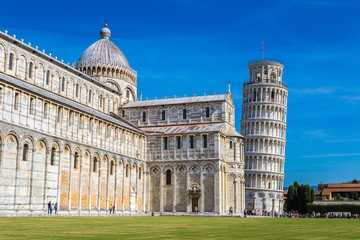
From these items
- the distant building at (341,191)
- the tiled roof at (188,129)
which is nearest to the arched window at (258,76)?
the distant building at (341,191)

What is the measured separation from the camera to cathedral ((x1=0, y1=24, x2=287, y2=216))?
42406 millimetres

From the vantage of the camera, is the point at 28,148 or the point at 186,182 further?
the point at 186,182

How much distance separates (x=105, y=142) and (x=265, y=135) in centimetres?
5331

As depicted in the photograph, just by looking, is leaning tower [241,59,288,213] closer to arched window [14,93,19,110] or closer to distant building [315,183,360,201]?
distant building [315,183,360,201]

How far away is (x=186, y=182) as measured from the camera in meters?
64.8

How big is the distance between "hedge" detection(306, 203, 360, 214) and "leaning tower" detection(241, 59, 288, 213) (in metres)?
12.8

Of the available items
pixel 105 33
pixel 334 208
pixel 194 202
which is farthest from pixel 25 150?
pixel 334 208

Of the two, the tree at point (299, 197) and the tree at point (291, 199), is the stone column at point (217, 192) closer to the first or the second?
the tree at point (299, 197)

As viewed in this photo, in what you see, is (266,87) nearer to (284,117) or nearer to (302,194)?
(284,117)

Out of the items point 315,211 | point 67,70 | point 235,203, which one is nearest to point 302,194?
point 315,211

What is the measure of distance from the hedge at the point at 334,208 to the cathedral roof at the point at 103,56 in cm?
4336

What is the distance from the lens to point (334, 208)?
8425 cm

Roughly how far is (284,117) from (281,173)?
12.8 meters

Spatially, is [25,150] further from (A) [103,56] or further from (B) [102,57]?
(A) [103,56]
